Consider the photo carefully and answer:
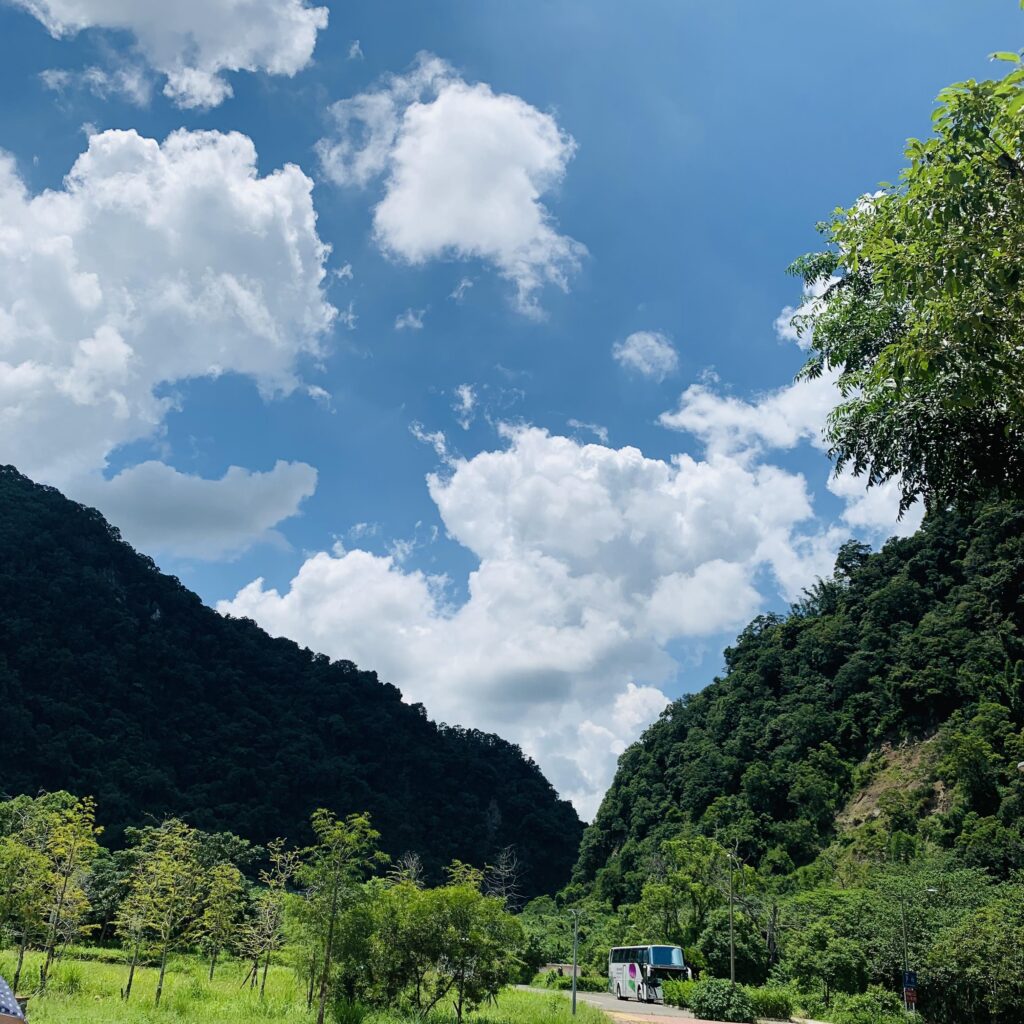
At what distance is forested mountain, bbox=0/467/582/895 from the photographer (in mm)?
81125

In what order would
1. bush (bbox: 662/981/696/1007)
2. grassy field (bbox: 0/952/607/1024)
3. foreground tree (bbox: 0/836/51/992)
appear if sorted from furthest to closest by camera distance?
bush (bbox: 662/981/696/1007) < foreground tree (bbox: 0/836/51/992) < grassy field (bbox: 0/952/607/1024)

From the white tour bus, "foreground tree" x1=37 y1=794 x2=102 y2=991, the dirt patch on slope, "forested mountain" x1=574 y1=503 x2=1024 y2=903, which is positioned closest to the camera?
"foreground tree" x1=37 y1=794 x2=102 y2=991

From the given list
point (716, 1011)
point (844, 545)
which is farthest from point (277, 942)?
point (844, 545)

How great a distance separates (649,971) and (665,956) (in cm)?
113

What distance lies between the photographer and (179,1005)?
20.4m

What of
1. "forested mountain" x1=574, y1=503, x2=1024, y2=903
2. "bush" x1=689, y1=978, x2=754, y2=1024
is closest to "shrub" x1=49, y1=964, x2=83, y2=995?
"bush" x1=689, y1=978, x2=754, y2=1024

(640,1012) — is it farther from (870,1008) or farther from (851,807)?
(851,807)

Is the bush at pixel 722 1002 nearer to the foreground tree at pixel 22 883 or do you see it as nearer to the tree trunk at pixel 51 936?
the tree trunk at pixel 51 936

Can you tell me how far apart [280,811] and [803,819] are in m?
55.6

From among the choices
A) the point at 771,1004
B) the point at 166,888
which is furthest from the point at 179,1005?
the point at 771,1004

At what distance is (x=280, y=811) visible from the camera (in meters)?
90.4

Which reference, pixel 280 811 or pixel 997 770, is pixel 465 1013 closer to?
pixel 997 770

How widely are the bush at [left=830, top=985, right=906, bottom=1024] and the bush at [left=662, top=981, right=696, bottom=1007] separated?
5.62 metres

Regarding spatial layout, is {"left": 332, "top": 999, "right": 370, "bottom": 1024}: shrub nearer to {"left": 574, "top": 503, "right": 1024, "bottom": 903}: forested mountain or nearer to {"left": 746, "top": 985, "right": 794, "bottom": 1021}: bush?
{"left": 746, "top": 985, "right": 794, "bottom": 1021}: bush
